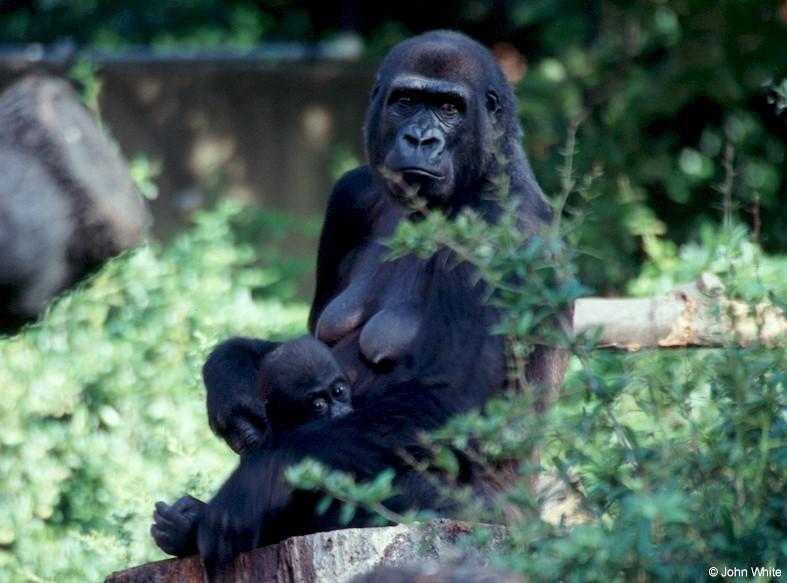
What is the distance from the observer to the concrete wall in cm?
1069

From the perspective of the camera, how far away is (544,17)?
32.7 feet

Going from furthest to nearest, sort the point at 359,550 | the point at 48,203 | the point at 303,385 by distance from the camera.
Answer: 1. the point at 303,385
2. the point at 359,550
3. the point at 48,203

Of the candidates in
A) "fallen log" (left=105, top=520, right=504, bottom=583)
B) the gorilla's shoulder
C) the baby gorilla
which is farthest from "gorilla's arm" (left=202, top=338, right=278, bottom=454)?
"fallen log" (left=105, top=520, right=504, bottom=583)

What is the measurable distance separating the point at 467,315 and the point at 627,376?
53.9 inches

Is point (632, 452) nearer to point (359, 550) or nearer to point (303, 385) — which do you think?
point (359, 550)

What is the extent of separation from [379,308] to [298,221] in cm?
549

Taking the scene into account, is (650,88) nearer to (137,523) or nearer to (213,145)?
(213,145)

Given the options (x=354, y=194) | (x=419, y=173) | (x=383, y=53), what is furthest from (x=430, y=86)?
(x=383, y=53)

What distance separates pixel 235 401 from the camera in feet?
15.5

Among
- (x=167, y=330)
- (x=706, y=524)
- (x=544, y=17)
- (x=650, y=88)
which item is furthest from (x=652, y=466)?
(x=544, y=17)

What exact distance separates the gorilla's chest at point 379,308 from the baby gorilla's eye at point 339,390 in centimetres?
16

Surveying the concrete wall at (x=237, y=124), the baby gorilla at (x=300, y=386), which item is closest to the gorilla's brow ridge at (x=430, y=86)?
the baby gorilla at (x=300, y=386)

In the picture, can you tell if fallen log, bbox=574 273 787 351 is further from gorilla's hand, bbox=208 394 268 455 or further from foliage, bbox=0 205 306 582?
foliage, bbox=0 205 306 582

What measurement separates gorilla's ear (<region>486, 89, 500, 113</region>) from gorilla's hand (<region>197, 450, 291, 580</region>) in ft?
4.83
